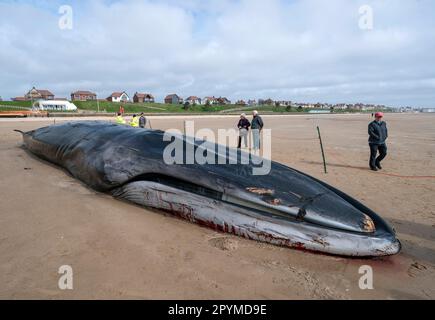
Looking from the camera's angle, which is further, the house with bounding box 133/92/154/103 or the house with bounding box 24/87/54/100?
the house with bounding box 133/92/154/103

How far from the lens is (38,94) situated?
115625 millimetres

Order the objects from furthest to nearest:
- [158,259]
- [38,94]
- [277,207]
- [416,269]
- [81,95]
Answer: [81,95]
[38,94]
[277,207]
[416,269]
[158,259]

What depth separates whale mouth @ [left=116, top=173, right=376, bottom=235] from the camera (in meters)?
3.62

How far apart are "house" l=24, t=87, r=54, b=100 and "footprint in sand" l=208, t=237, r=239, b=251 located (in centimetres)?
12440

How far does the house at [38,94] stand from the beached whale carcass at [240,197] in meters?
122

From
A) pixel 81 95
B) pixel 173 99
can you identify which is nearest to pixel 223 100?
pixel 173 99

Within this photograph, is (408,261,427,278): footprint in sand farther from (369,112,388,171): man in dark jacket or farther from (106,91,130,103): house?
(106,91,130,103): house

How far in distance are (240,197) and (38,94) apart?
431ft

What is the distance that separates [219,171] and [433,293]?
8.75 feet

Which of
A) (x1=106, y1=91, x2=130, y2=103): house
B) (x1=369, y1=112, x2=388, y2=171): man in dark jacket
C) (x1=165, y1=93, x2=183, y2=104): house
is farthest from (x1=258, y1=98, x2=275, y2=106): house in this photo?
(x1=369, y1=112, x2=388, y2=171): man in dark jacket

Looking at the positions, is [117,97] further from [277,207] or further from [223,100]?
[277,207]

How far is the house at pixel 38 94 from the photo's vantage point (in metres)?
112

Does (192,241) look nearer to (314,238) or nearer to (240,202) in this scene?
(240,202)
